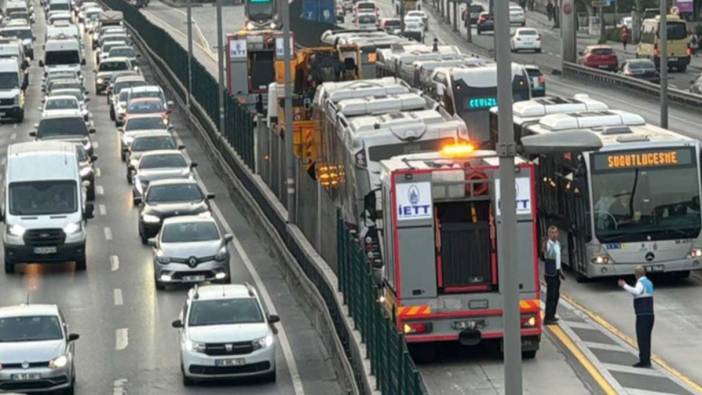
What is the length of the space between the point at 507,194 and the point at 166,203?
3041 cm

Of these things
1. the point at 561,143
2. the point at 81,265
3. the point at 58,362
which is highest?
the point at 561,143

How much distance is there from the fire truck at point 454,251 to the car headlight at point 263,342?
10.2 feet

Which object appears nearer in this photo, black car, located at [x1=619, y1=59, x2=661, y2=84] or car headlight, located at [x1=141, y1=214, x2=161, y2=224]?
car headlight, located at [x1=141, y1=214, x2=161, y2=224]

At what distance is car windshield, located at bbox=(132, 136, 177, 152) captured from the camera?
58.2m

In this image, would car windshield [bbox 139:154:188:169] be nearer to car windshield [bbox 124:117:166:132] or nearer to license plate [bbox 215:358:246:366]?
car windshield [bbox 124:117:166:132]

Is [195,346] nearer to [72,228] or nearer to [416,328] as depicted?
[416,328]

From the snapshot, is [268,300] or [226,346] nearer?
[226,346]

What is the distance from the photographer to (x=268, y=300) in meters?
38.8

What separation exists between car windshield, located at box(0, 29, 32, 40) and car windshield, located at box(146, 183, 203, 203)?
210 feet

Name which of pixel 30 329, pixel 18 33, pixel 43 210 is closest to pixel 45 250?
pixel 43 210

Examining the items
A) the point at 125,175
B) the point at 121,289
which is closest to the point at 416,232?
the point at 121,289

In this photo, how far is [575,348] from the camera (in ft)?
96.9

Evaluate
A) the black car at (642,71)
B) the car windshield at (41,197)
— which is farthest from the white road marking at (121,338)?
the black car at (642,71)

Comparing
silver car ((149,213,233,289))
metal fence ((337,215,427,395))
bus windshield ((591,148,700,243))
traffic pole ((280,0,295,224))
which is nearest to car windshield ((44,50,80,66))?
traffic pole ((280,0,295,224))
